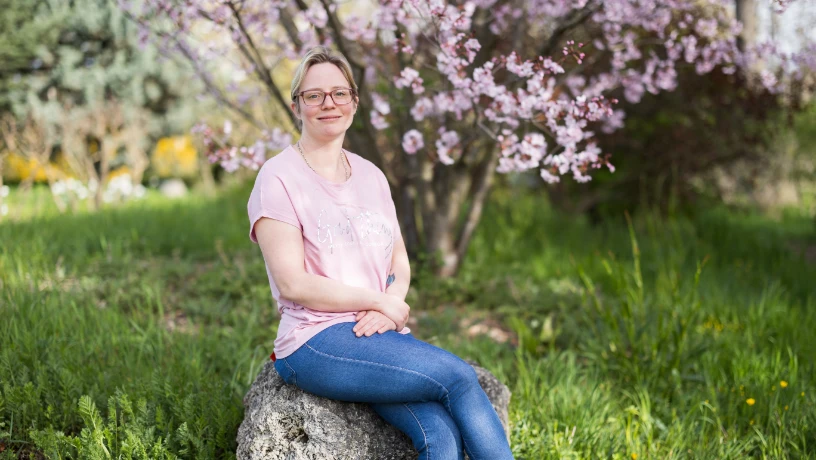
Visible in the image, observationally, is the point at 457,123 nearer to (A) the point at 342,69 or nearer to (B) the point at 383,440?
(A) the point at 342,69

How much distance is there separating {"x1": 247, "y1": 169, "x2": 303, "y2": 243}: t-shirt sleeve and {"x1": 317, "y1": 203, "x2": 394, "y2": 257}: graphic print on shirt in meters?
0.08

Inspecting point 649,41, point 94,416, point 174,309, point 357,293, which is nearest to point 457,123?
point 649,41

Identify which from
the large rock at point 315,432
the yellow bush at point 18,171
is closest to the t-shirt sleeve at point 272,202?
the large rock at point 315,432

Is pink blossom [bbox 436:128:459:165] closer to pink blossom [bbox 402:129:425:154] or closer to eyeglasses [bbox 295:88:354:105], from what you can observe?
pink blossom [bbox 402:129:425:154]

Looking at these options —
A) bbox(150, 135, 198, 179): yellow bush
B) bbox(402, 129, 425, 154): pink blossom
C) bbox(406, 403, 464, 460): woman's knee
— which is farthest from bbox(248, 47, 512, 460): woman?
bbox(150, 135, 198, 179): yellow bush

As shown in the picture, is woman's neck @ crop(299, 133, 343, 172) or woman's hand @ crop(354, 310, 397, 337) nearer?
woman's hand @ crop(354, 310, 397, 337)

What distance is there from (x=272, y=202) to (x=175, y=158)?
9.33 metres

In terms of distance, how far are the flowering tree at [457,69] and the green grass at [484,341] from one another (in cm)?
60

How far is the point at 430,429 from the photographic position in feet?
6.15

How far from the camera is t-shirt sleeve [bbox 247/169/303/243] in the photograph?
1.94 m

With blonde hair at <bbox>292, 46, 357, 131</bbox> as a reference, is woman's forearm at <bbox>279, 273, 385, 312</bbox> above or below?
below

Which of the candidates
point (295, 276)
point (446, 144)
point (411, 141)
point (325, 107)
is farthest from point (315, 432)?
point (446, 144)

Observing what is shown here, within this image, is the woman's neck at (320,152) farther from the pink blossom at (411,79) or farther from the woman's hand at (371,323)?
the pink blossom at (411,79)

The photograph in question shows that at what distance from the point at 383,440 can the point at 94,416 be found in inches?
36.9
